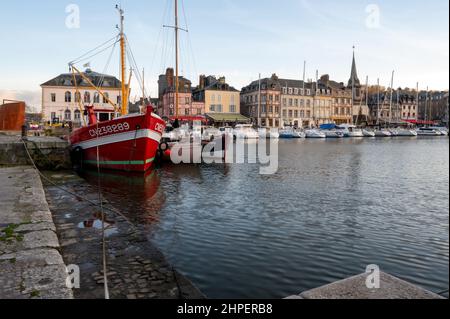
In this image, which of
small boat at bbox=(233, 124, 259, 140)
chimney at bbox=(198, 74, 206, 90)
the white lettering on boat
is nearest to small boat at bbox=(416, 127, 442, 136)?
small boat at bbox=(233, 124, 259, 140)

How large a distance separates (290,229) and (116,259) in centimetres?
497

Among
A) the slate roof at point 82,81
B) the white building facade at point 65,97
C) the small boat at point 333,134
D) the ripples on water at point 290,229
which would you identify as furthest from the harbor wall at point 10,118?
the small boat at point 333,134

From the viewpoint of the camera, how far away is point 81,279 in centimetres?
594

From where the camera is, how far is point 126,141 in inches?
837

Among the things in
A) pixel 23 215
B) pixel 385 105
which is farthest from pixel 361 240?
pixel 385 105

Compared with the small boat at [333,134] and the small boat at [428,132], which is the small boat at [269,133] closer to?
the small boat at [333,134]

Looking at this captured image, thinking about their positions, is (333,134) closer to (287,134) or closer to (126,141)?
(287,134)

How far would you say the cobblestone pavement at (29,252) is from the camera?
495 cm

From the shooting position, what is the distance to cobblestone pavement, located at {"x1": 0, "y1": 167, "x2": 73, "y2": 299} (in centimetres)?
495

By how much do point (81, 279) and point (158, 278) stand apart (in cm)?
119

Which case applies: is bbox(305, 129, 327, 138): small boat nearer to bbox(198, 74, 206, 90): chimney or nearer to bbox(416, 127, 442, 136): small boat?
bbox(198, 74, 206, 90): chimney

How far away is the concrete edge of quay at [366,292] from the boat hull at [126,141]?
17.6 m

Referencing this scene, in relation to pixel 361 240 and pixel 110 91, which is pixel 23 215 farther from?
pixel 110 91

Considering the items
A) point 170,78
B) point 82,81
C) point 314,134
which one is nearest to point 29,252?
point 82,81
